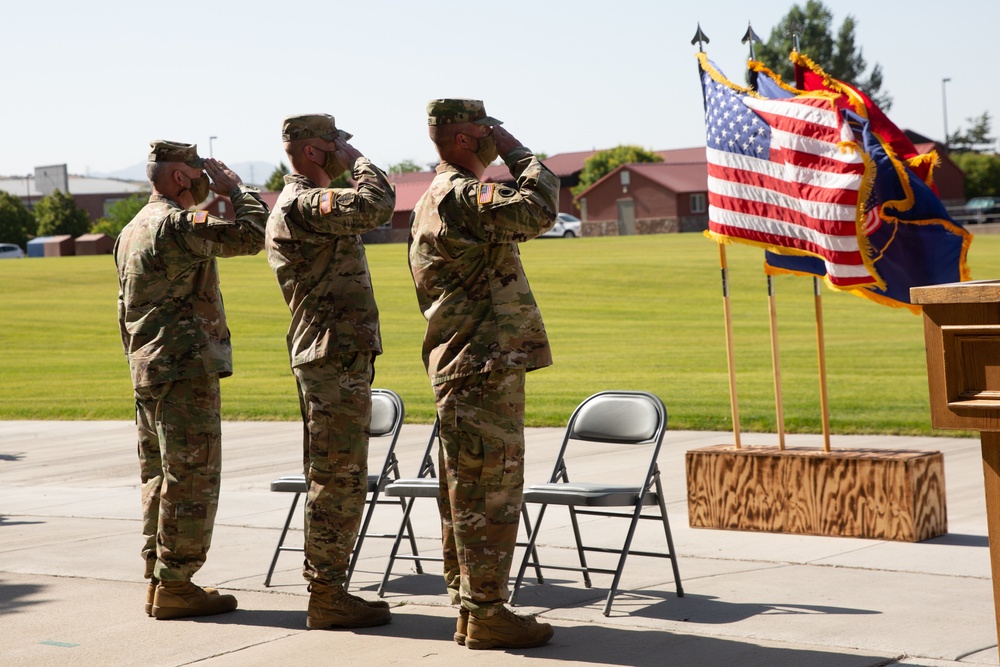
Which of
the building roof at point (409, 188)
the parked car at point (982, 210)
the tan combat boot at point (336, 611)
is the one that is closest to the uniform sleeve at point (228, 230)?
the tan combat boot at point (336, 611)

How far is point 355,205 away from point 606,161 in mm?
85786

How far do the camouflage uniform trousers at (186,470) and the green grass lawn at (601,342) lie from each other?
7991mm

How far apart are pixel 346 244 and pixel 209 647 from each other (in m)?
1.98

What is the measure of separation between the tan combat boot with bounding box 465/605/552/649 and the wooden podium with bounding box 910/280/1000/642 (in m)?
2.19

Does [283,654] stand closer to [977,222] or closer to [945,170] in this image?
[977,222]

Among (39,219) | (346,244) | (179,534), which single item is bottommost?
(179,534)

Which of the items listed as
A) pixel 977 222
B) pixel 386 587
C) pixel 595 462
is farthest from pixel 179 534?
pixel 977 222

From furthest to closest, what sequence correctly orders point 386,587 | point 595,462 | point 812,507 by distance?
point 595,462 → point 812,507 → point 386,587

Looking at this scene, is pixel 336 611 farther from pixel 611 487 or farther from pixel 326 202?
pixel 326 202

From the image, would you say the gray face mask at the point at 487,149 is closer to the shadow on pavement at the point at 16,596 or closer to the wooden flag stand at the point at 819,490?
the wooden flag stand at the point at 819,490

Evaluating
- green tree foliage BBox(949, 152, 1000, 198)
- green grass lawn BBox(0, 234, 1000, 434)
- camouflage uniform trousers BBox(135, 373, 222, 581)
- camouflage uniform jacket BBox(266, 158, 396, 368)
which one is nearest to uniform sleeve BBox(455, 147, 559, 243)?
camouflage uniform jacket BBox(266, 158, 396, 368)

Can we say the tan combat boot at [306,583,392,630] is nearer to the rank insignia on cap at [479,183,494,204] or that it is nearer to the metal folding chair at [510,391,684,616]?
the metal folding chair at [510,391,684,616]

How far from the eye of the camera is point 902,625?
5.79m

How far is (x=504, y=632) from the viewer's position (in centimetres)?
564
